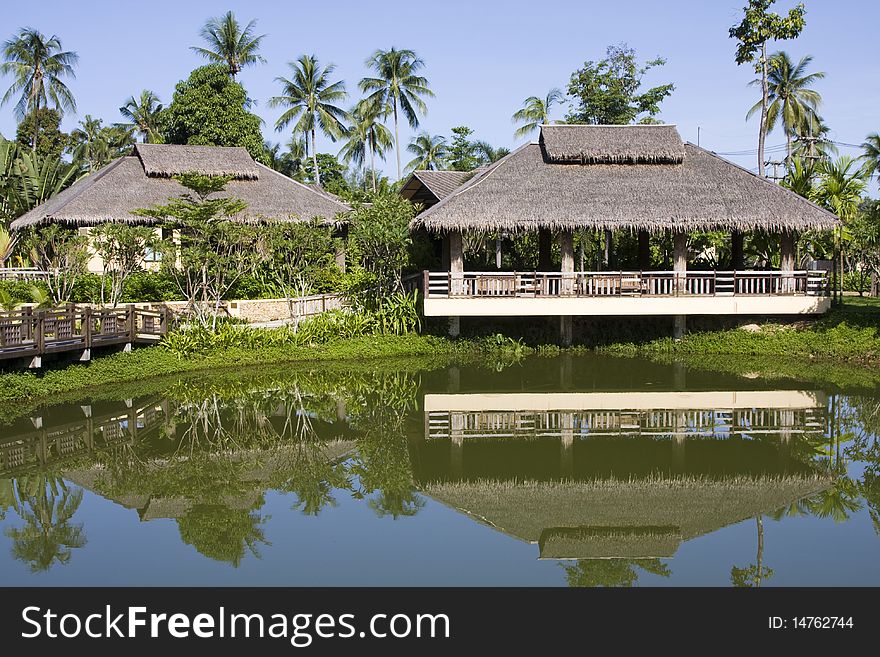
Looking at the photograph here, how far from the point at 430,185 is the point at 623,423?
11.5m

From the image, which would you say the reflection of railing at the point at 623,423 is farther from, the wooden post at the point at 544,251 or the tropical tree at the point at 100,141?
the tropical tree at the point at 100,141

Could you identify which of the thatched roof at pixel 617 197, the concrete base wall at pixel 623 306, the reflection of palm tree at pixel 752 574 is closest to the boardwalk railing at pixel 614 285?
the concrete base wall at pixel 623 306

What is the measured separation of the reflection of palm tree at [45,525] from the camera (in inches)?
313

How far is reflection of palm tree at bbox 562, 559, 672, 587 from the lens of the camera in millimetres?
7320

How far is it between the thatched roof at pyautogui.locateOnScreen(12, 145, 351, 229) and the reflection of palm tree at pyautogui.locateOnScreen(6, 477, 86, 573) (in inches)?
517

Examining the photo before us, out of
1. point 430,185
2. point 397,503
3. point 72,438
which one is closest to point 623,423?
point 397,503

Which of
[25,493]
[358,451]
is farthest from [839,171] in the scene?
[25,493]

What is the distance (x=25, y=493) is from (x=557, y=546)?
5991mm

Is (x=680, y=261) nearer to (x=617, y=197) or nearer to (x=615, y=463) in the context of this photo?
(x=617, y=197)

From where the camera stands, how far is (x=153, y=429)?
42.0ft

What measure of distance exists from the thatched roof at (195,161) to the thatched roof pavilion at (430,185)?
4.58 m

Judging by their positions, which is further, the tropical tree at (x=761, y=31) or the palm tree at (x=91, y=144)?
the palm tree at (x=91, y=144)

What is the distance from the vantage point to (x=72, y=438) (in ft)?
39.8

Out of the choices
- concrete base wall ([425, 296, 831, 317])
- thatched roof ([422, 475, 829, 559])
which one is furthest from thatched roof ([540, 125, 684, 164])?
thatched roof ([422, 475, 829, 559])
